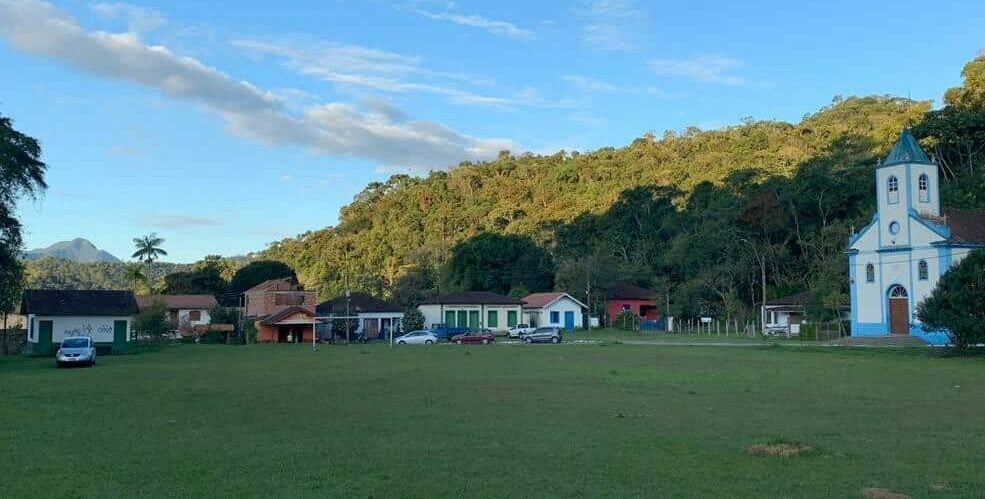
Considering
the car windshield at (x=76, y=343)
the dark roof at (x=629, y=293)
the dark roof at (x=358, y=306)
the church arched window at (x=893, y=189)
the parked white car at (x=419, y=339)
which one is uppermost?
the church arched window at (x=893, y=189)

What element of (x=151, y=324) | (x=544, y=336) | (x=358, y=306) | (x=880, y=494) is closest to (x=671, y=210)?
(x=358, y=306)

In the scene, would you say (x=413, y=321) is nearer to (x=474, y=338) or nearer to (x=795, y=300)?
(x=474, y=338)

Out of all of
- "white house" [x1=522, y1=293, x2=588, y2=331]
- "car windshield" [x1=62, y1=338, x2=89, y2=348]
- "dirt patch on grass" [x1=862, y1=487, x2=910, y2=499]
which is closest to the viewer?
"dirt patch on grass" [x1=862, y1=487, x2=910, y2=499]

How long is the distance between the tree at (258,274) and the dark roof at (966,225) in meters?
74.7

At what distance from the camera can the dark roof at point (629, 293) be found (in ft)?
297

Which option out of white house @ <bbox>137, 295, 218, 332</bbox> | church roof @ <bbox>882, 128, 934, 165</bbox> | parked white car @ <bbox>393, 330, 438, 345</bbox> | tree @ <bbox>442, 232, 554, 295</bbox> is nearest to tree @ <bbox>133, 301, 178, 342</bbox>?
parked white car @ <bbox>393, 330, 438, 345</bbox>

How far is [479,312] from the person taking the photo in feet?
255

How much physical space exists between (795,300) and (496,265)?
118 ft

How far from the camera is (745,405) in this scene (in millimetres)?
18344

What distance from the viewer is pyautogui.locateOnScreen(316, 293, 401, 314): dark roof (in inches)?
2862

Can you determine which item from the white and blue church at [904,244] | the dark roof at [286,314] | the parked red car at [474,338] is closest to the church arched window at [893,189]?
the white and blue church at [904,244]

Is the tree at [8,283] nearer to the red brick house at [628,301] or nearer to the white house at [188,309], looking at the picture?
the white house at [188,309]

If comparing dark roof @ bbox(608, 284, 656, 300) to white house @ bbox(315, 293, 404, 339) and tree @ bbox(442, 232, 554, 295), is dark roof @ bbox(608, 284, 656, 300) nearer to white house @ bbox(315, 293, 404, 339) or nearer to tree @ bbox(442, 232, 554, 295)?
tree @ bbox(442, 232, 554, 295)

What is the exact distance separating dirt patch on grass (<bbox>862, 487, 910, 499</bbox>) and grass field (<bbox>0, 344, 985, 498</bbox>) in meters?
0.30
